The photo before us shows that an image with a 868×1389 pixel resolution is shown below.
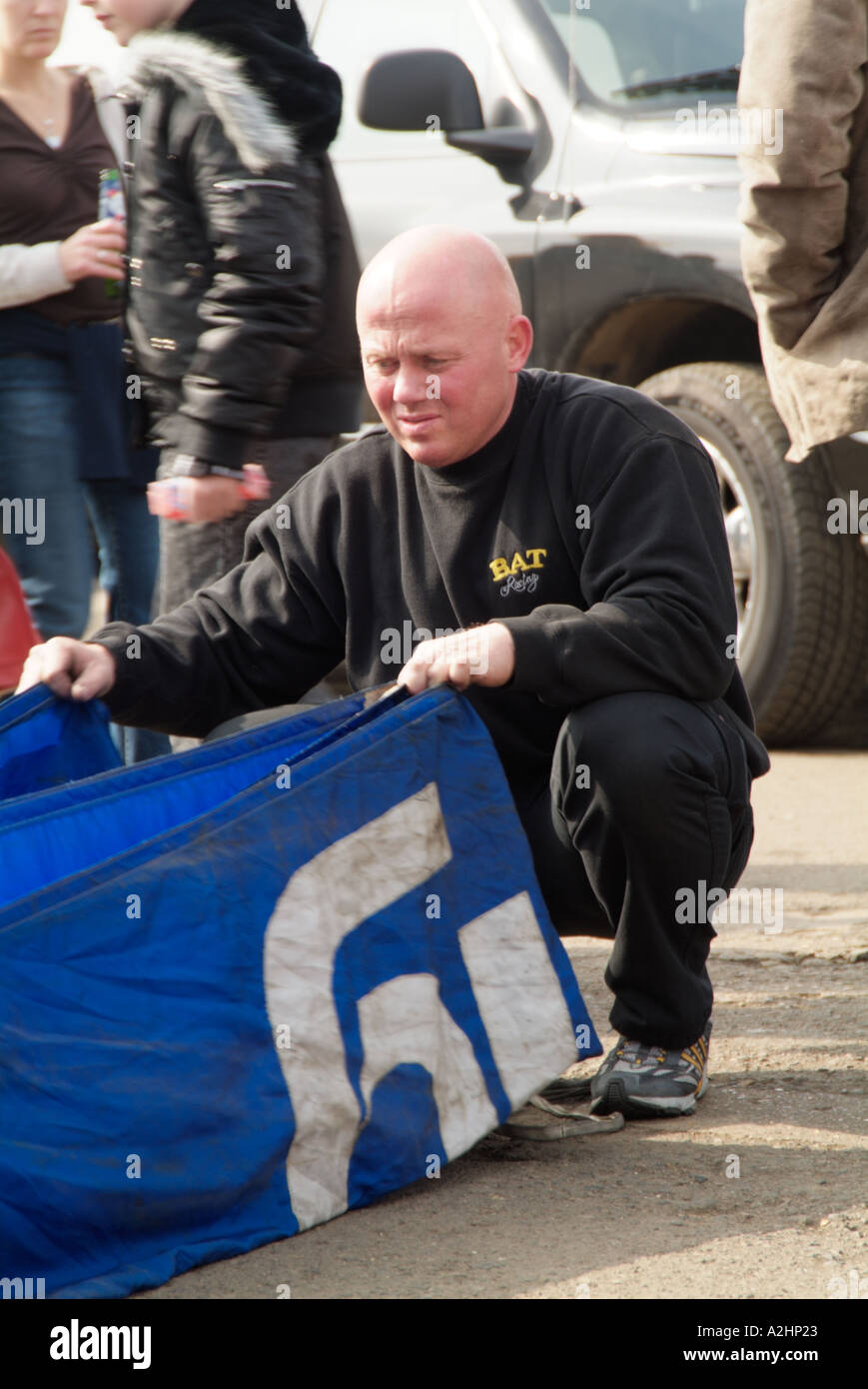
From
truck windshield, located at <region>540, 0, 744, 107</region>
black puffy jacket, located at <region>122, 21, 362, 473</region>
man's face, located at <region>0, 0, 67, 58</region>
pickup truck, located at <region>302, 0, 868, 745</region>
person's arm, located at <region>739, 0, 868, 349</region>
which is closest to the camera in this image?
person's arm, located at <region>739, 0, 868, 349</region>

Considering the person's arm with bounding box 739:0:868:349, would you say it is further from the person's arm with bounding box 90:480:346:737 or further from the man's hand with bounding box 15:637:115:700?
the man's hand with bounding box 15:637:115:700

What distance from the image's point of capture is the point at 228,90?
2.90m

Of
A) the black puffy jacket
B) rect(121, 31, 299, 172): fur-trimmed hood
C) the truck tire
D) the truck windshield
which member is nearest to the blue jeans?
the black puffy jacket

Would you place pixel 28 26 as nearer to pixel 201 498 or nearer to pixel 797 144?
pixel 201 498

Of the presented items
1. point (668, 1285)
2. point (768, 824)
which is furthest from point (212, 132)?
point (768, 824)

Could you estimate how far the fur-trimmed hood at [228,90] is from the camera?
2.89 m

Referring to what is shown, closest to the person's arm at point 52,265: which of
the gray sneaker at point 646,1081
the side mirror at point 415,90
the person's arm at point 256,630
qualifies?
the person's arm at point 256,630

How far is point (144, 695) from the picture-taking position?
274cm

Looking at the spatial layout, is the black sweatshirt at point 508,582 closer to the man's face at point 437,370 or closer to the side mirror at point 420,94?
the man's face at point 437,370

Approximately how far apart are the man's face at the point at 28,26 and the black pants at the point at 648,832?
78.6 inches

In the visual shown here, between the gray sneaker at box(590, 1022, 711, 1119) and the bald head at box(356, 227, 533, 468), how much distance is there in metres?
0.93

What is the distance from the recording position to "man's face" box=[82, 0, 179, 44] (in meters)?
2.97

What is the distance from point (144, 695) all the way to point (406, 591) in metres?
0.43

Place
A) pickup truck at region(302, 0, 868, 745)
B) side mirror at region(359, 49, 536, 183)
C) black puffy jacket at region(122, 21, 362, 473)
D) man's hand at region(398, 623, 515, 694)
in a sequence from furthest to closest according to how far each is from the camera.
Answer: pickup truck at region(302, 0, 868, 745) → side mirror at region(359, 49, 536, 183) → black puffy jacket at region(122, 21, 362, 473) → man's hand at region(398, 623, 515, 694)
